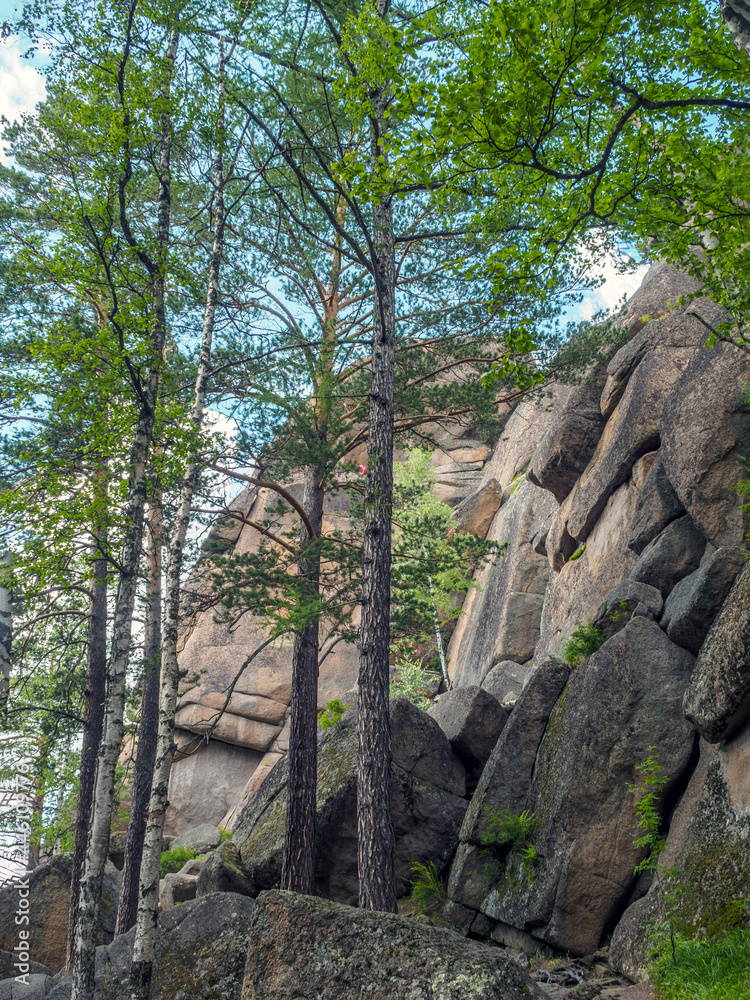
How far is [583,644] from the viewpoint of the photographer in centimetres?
952

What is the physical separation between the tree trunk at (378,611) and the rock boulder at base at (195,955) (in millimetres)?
1470

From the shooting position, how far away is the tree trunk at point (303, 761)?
32.9ft

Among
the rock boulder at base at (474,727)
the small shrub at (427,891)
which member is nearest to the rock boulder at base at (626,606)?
the rock boulder at base at (474,727)

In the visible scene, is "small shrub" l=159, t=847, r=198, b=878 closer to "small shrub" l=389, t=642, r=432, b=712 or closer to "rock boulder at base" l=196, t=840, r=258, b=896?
Result: "small shrub" l=389, t=642, r=432, b=712

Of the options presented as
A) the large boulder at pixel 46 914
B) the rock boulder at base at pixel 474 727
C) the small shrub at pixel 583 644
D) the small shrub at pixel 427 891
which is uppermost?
the small shrub at pixel 583 644

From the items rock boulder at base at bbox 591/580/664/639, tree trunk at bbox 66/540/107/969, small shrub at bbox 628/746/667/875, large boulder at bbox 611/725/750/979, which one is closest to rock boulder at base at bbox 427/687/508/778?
rock boulder at base at bbox 591/580/664/639

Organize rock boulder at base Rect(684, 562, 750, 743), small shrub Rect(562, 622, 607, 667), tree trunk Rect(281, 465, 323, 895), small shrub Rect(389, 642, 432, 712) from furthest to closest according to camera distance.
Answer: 1. small shrub Rect(389, 642, 432, 712)
2. tree trunk Rect(281, 465, 323, 895)
3. small shrub Rect(562, 622, 607, 667)
4. rock boulder at base Rect(684, 562, 750, 743)

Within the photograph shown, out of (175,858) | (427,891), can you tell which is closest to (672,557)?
(427,891)

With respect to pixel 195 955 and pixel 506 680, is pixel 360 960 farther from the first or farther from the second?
pixel 506 680

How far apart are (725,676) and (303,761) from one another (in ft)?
22.8

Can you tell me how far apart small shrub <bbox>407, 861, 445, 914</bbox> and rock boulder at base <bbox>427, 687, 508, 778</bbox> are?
2184 mm

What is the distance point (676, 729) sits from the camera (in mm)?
7566

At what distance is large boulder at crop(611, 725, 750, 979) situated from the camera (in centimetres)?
562

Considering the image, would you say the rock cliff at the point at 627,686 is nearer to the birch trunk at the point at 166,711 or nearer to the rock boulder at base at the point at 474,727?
the rock boulder at base at the point at 474,727
